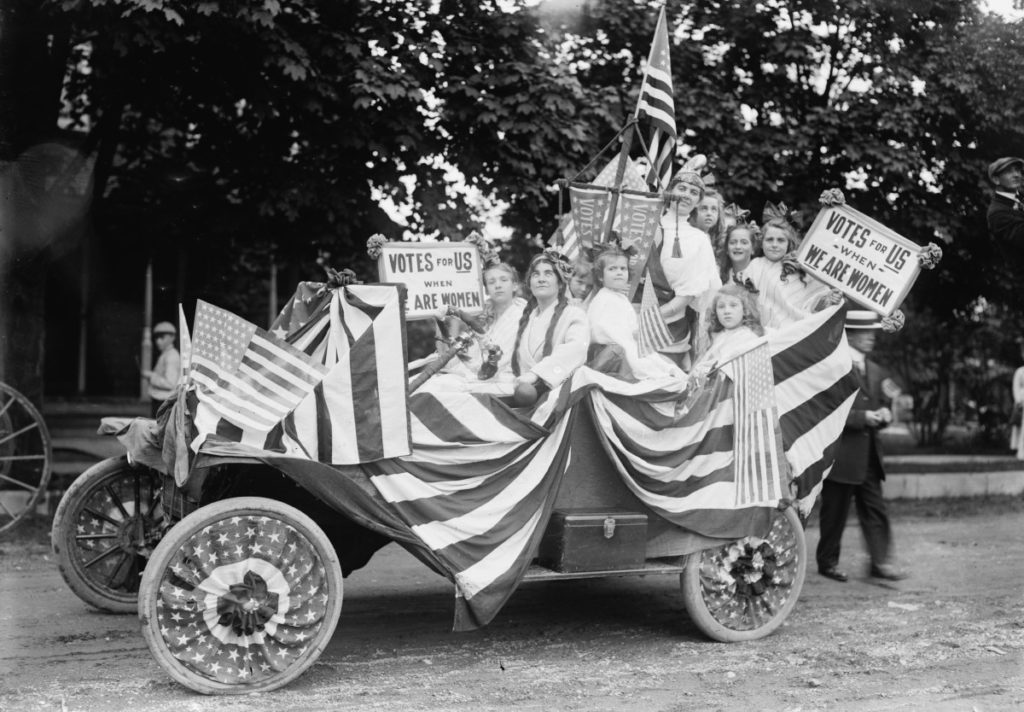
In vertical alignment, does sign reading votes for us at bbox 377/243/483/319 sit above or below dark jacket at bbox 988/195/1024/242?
below

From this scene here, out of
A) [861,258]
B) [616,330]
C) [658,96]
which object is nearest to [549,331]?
[616,330]

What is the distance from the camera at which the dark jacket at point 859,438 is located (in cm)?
741

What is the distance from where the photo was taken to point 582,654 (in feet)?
17.9

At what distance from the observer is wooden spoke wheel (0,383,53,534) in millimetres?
8141

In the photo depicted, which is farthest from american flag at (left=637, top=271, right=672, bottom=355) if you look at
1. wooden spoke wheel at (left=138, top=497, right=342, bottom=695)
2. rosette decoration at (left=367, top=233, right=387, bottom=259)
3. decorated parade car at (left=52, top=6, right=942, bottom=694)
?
wooden spoke wheel at (left=138, top=497, right=342, bottom=695)

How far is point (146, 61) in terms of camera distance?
30.2ft

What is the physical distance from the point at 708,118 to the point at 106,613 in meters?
7.46

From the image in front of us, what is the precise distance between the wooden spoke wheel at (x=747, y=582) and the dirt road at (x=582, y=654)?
12cm

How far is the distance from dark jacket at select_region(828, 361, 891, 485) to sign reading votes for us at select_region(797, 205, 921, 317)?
1210 millimetres

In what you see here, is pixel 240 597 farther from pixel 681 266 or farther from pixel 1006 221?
pixel 1006 221

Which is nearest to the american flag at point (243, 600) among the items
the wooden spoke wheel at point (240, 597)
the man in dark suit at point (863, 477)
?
the wooden spoke wheel at point (240, 597)

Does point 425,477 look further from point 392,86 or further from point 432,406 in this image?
point 392,86

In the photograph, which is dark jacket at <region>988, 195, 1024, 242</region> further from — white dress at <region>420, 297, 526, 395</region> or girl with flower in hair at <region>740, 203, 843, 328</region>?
white dress at <region>420, 297, 526, 395</region>

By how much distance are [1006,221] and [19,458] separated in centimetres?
707
